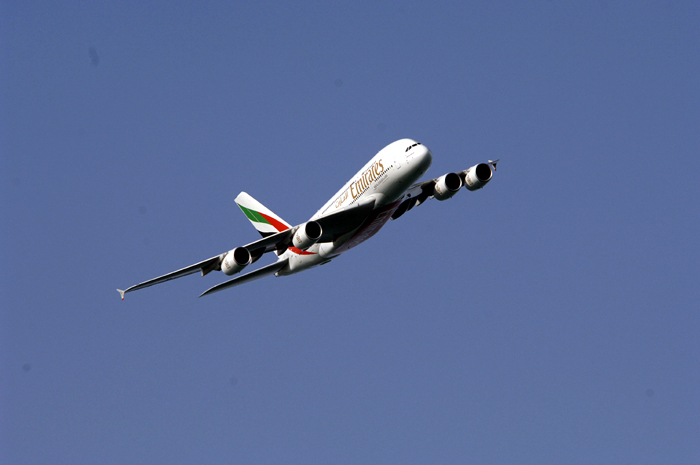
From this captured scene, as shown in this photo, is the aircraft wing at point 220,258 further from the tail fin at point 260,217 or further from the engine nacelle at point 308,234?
the tail fin at point 260,217

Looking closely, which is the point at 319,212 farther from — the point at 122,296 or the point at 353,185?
the point at 122,296

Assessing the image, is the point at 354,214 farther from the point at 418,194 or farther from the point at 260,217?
the point at 260,217

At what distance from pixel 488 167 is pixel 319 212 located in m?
10.8

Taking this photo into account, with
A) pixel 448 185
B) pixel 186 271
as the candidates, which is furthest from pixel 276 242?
pixel 448 185

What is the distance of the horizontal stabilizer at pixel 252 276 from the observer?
1937 inches

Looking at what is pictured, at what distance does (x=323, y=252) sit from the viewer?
164 ft

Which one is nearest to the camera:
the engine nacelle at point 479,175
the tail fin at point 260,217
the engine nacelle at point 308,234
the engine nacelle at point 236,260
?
the engine nacelle at point 308,234

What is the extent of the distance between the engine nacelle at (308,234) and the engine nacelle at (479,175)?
34.3 feet

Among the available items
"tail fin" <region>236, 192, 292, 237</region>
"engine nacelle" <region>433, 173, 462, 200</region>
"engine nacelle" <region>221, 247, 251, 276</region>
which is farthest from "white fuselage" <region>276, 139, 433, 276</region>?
"tail fin" <region>236, 192, 292, 237</region>

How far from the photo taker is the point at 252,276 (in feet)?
167

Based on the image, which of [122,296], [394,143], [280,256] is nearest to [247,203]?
[280,256]

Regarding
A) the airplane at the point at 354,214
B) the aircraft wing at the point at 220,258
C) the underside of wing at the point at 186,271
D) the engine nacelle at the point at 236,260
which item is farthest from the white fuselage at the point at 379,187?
the underside of wing at the point at 186,271

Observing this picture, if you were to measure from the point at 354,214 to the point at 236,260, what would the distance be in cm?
711

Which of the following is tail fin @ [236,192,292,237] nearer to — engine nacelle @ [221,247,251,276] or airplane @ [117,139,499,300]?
airplane @ [117,139,499,300]
